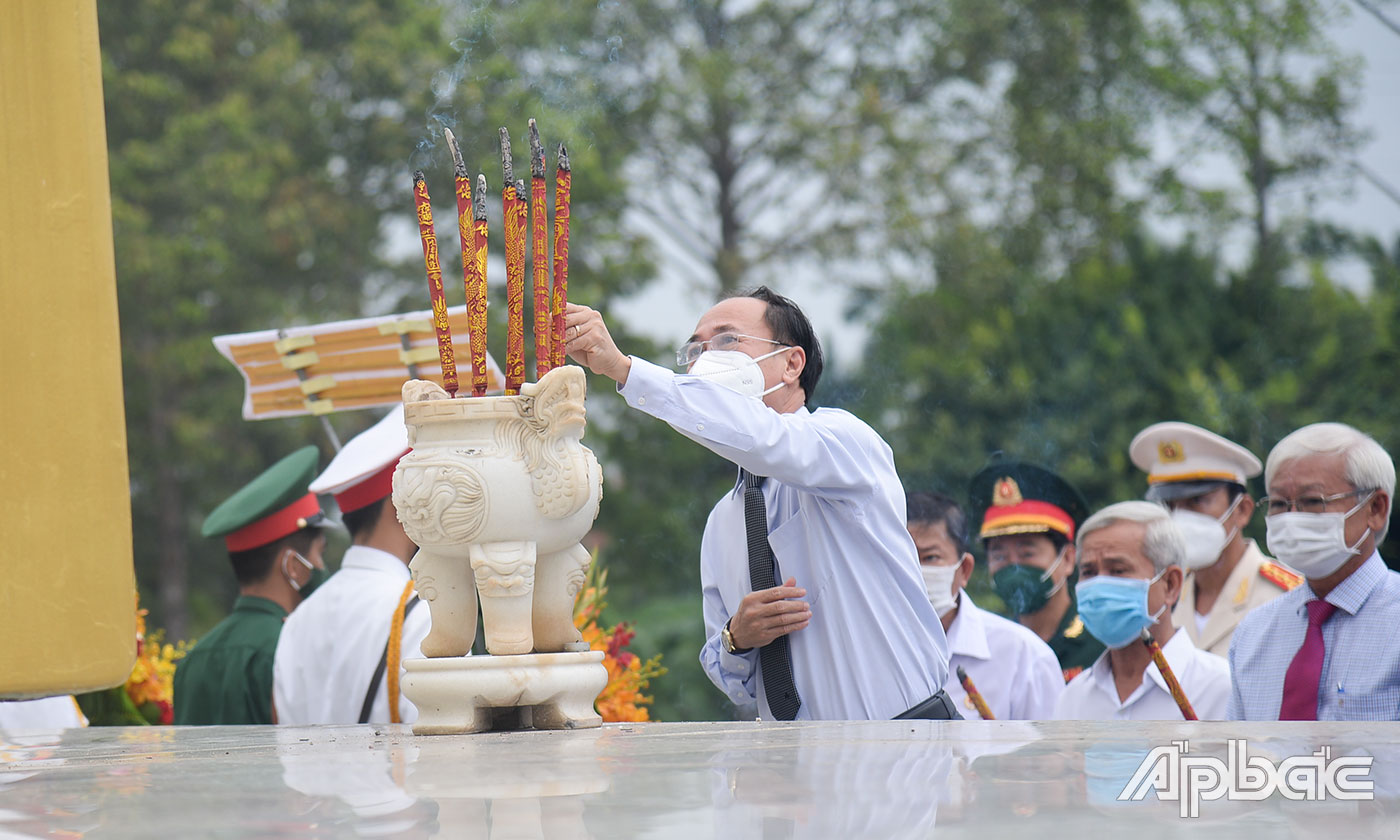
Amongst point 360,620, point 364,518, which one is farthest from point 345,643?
point 364,518

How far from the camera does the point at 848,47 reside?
736 inches

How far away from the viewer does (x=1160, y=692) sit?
4828 millimetres

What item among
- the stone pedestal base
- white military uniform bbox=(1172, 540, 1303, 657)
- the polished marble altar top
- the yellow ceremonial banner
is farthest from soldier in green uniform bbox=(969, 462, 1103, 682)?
the stone pedestal base

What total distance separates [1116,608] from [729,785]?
9.55 ft

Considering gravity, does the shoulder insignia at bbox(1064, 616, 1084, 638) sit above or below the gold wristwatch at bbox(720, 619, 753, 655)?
below

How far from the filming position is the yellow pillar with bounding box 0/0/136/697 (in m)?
2.81

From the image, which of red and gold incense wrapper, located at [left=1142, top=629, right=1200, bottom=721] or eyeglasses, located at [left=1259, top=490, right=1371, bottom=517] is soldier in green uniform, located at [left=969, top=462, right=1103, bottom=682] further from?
eyeglasses, located at [left=1259, top=490, right=1371, bottom=517]

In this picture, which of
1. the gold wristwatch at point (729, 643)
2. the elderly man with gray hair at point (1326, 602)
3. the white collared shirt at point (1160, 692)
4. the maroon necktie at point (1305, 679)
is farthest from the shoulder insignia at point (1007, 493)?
the gold wristwatch at point (729, 643)

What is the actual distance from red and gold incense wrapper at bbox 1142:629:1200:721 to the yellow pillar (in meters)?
2.98

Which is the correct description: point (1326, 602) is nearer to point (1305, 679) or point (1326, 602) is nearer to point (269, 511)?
point (1305, 679)

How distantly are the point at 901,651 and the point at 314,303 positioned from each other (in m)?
14.2

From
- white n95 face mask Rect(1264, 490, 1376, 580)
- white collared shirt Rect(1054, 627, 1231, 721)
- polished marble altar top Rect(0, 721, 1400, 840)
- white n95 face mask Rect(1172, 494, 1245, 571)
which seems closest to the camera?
polished marble altar top Rect(0, 721, 1400, 840)

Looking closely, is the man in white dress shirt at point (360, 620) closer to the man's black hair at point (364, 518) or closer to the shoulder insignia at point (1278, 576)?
the man's black hair at point (364, 518)

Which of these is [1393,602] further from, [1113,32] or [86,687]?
[1113,32]
